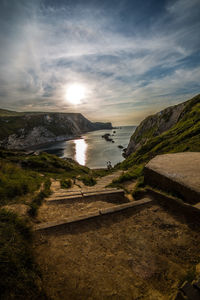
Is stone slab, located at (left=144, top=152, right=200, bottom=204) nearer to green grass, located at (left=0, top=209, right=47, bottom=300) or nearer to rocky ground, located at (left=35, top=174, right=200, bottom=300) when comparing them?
rocky ground, located at (left=35, top=174, right=200, bottom=300)

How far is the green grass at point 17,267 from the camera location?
6.62ft

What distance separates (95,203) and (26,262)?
3499 millimetres

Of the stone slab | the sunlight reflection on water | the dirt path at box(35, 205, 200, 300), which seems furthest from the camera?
the sunlight reflection on water

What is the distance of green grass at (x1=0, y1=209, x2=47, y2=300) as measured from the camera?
→ 79.4 inches

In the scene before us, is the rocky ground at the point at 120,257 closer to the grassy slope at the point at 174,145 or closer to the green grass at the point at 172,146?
the green grass at the point at 172,146

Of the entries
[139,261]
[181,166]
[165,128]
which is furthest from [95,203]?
[165,128]

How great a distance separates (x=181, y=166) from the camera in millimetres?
6707

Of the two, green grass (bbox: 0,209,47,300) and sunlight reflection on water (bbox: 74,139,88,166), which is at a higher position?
green grass (bbox: 0,209,47,300)

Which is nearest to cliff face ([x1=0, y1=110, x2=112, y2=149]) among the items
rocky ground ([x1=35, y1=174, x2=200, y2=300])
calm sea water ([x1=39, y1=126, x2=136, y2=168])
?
calm sea water ([x1=39, y1=126, x2=136, y2=168])

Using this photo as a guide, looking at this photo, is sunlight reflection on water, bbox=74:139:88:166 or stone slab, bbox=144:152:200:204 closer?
stone slab, bbox=144:152:200:204

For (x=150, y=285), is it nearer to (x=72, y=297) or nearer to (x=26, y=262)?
(x=72, y=297)

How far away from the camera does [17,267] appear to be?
230 cm

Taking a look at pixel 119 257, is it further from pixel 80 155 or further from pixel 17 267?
pixel 80 155

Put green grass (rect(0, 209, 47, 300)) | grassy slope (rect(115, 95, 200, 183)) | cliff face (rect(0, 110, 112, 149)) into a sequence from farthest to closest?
cliff face (rect(0, 110, 112, 149))
grassy slope (rect(115, 95, 200, 183))
green grass (rect(0, 209, 47, 300))
